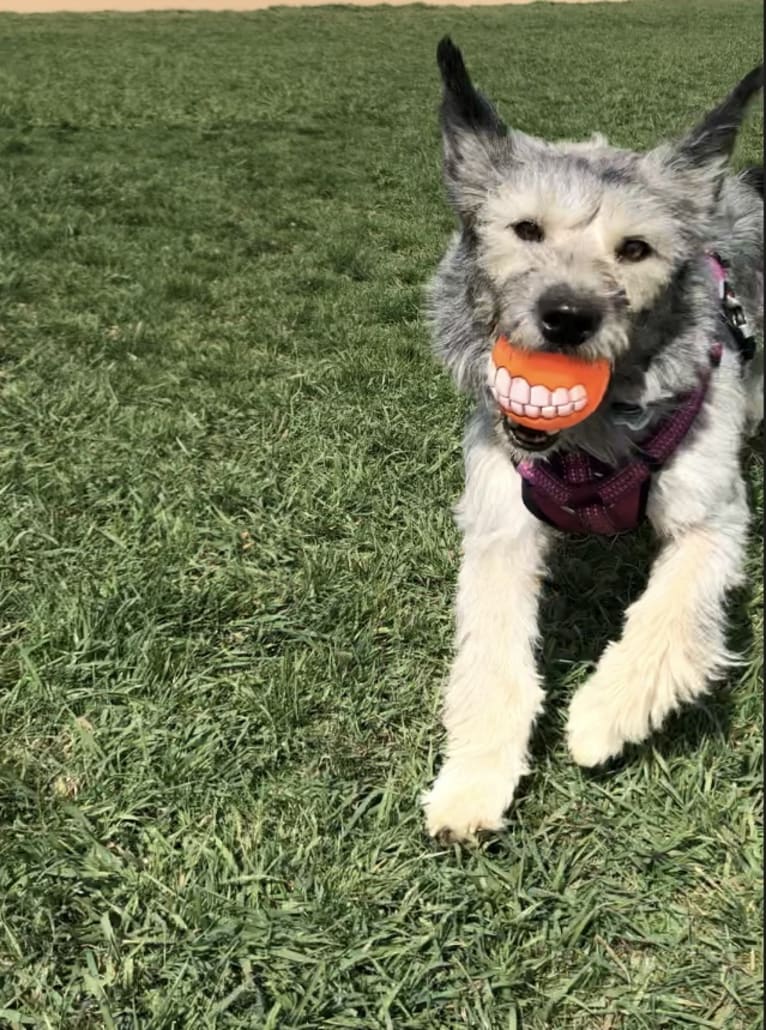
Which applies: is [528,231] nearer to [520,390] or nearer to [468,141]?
[468,141]

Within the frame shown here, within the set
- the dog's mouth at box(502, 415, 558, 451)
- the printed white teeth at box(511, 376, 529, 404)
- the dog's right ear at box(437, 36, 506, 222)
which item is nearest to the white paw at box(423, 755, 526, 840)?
the dog's mouth at box(502, 415, 558, 451)

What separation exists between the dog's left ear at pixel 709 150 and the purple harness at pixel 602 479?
0.26m

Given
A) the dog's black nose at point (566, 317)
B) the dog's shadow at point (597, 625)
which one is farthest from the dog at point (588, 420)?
the dog's shadow at point (597, 625)

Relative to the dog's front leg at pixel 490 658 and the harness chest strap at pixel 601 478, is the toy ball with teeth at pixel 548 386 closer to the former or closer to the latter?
the harness chest strap at pixel 601 478

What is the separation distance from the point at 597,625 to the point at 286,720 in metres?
1.20

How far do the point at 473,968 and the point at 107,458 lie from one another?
10.0ft

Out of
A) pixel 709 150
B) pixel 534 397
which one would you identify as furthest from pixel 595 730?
pixel 709 150

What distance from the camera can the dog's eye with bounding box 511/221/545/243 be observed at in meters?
2.66

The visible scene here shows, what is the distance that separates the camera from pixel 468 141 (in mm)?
2826

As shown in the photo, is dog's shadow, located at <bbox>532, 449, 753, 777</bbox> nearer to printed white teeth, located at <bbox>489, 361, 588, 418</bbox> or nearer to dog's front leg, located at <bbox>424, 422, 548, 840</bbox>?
dog's front leg, located at <bbox>424, 422, 548, 840</bbox>

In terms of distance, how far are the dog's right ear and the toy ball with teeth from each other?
1.88 ft

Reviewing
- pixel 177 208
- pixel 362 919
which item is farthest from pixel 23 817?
pixel 177 208

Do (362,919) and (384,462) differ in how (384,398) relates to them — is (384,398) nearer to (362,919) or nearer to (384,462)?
(384,462)

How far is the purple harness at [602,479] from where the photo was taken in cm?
278
